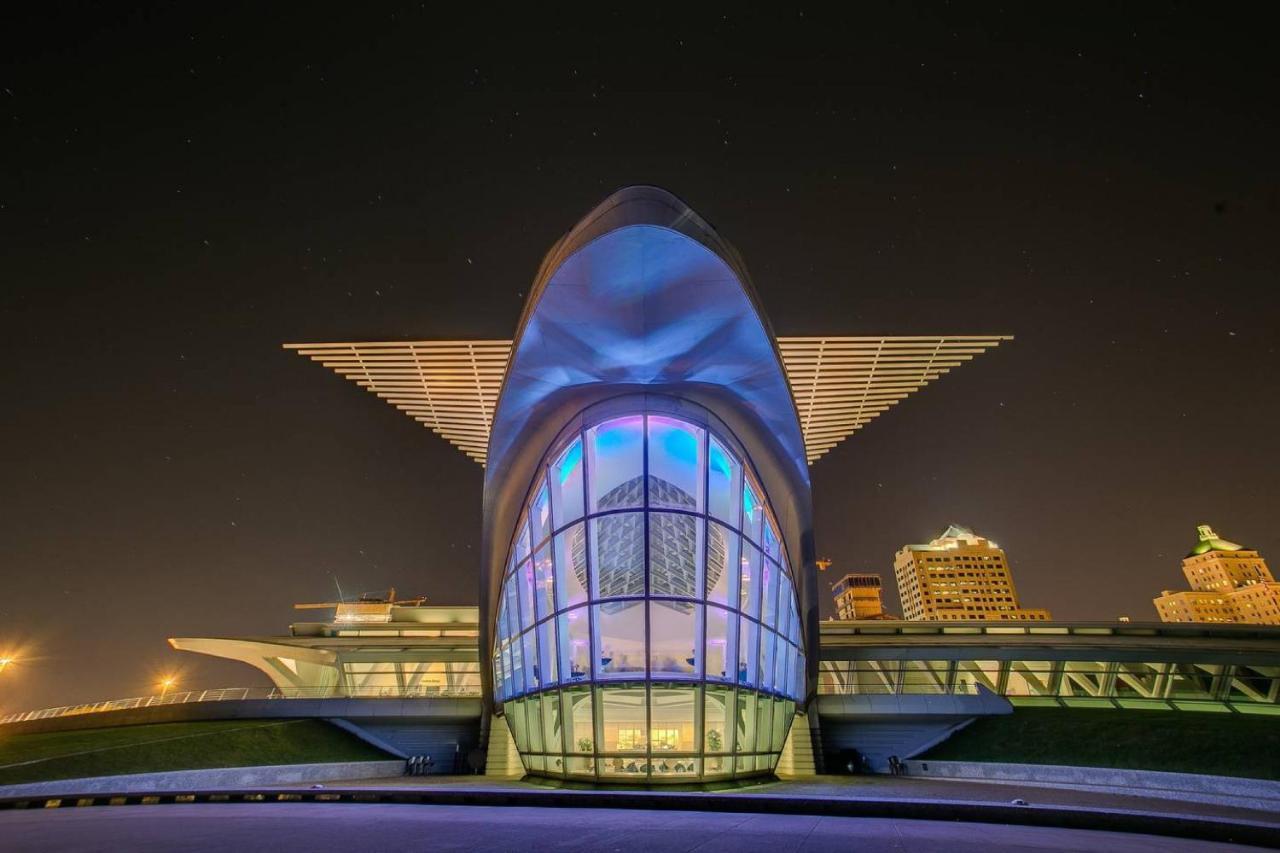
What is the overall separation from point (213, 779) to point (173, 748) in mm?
2281

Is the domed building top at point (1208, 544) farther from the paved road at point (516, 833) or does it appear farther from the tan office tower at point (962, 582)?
the paved road at point (516, 833)

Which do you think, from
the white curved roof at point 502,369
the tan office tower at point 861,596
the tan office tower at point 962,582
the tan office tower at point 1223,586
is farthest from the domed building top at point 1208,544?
the white curved roof at point 502,369

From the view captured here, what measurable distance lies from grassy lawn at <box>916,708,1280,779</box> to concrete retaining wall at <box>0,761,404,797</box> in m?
19.6

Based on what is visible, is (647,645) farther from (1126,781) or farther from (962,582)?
(962,582)

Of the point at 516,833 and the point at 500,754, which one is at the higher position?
the point at 516,833

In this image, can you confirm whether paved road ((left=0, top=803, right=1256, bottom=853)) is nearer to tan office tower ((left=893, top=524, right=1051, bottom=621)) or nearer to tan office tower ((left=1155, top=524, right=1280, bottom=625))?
tan office tower ((left=893, top=524, right=1051, bottom=621))

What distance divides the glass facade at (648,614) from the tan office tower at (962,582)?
12655cm

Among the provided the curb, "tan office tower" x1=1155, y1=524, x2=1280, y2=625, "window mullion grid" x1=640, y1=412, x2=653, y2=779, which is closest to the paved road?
the curb

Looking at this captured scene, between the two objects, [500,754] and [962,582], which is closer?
[500,754]

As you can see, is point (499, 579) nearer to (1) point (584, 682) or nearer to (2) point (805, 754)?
(1) point (584, 682)

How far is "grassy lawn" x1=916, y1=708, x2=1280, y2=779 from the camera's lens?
15.4m

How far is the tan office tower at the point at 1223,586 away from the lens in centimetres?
11469

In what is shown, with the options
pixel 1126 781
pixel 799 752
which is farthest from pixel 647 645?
pixel 1126 781

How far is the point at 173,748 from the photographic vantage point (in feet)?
58.4
